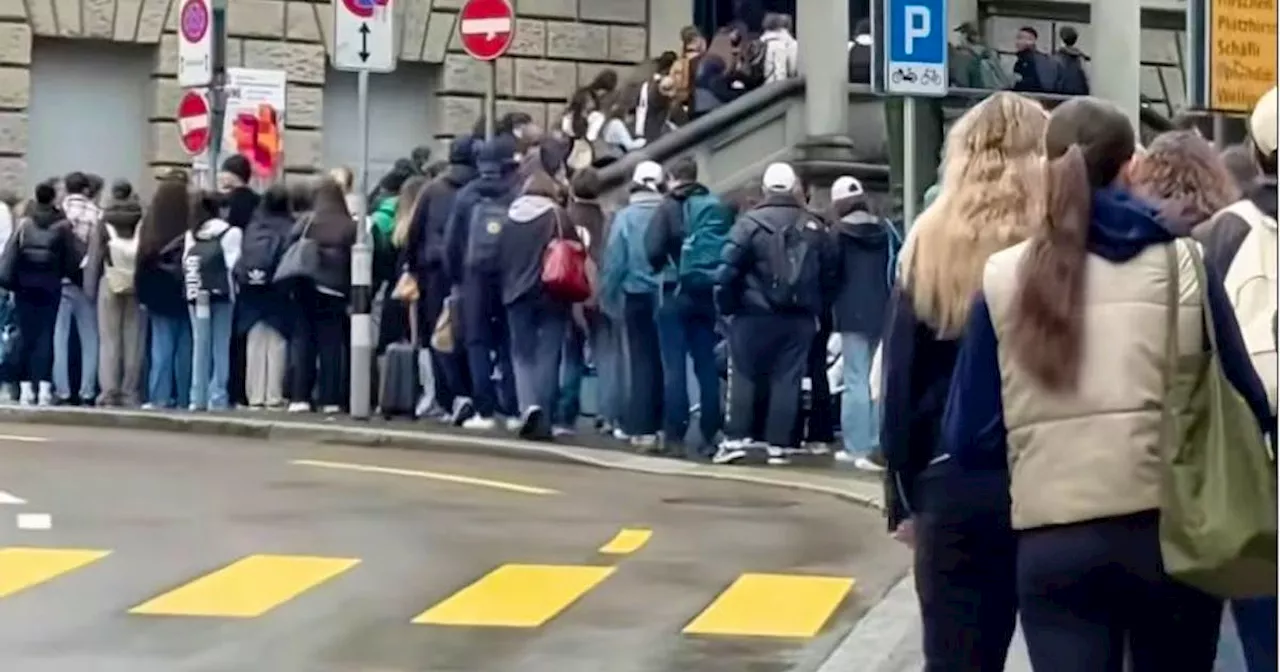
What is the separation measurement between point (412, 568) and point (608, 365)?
7.43 m

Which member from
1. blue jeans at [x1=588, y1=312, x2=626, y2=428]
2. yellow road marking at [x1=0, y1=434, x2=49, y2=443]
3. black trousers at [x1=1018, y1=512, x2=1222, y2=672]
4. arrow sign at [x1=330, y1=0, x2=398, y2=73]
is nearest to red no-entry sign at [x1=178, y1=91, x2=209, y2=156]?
arrow sign at [x1=330, y1=0, x2=398, y2=73]

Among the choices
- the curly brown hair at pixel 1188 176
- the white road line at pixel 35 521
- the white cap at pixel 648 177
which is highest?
the white cap at pixel 648 177

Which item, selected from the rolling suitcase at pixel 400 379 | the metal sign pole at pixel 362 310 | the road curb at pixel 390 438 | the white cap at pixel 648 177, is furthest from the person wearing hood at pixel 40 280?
the white cap at pixel 648 177

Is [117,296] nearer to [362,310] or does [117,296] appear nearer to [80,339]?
[80,339]

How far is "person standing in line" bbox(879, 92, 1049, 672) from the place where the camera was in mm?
6711

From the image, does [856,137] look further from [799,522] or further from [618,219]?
[799,522]

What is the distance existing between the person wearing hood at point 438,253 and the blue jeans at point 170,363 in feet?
7.15

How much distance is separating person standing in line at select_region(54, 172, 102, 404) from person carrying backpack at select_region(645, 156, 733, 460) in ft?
18.7

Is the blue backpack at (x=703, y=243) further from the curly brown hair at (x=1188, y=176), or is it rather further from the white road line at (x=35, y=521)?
the curly brown hair at (x=1188, y=176)

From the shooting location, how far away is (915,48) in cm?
1405

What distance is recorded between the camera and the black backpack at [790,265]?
17188 millimetres

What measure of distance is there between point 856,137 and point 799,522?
11315mm

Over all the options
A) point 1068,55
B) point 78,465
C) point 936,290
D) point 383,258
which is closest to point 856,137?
point 1068,55

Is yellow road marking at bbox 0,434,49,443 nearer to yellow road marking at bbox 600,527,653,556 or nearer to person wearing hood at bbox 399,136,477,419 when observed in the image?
person wearing hood at bbox 399,136,477,419
